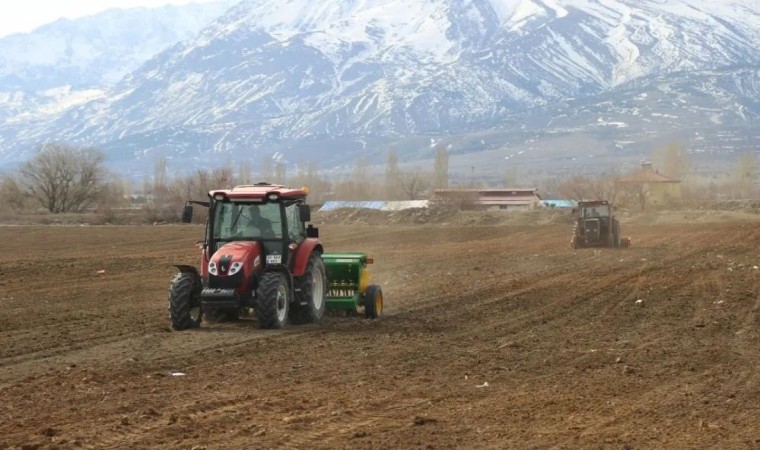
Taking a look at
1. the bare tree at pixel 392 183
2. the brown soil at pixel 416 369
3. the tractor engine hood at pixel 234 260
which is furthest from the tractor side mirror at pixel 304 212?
the bare tree at pixel 392 183

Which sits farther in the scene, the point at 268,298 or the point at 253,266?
the point at 253,266

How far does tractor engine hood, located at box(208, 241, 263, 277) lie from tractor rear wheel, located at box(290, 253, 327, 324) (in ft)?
2.97

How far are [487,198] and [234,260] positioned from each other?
11369 centimetres

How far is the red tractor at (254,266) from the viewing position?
18.4m

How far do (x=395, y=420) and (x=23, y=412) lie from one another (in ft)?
12.8

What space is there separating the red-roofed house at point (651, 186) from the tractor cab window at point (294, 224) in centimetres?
8041

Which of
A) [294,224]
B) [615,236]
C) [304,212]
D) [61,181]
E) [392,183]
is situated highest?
[61,181]

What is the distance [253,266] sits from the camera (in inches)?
735

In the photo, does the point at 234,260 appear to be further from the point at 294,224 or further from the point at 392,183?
the point at 392,183

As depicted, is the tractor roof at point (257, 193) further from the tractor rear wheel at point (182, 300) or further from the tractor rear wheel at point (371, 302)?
the tractor rear wheel at point (371, 302)

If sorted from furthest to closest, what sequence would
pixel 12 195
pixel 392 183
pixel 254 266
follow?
pixel 392 183, pixel 12 195, pixel 254 266

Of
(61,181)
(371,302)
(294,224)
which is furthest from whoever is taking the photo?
(61,181)

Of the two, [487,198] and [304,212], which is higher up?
[304,212]

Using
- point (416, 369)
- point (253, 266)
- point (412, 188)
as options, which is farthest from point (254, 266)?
point (412, 188)
